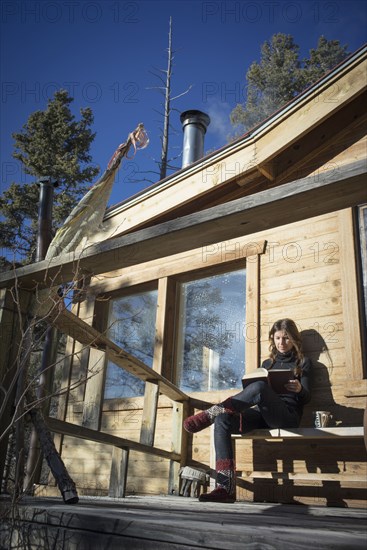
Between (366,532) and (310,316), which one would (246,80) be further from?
(366,532)

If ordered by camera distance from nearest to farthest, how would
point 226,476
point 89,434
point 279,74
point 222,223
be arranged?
point 222,223, point 226,476, point 89,434, point 279,74

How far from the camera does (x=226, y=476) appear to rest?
3.20m

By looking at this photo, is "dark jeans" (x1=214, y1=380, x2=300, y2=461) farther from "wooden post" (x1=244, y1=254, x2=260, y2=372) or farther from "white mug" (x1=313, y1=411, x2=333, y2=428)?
"wooden post" (x1=244, y1=254, x2=260, y2=372)

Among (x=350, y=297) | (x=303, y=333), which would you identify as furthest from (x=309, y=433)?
(x=350, y=297)

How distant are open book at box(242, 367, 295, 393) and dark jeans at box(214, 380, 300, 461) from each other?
47 millimetres

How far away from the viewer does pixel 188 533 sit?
143cm

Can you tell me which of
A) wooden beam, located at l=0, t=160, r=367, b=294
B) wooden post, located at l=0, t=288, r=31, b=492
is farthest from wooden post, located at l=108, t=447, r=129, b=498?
wooden beam, located at l=0, t=160, r=367, b=294

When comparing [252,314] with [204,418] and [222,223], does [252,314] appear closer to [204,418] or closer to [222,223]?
[204,418]

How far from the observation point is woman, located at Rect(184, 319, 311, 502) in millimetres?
3252

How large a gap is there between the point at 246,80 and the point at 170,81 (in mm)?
6324

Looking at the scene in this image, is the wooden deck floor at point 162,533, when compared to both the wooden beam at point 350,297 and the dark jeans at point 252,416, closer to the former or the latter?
the dark jeans at point 252,416

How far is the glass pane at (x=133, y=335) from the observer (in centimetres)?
557

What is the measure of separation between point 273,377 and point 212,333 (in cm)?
152

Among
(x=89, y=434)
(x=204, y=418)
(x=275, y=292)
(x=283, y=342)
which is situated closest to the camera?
(x=89, y=434)
